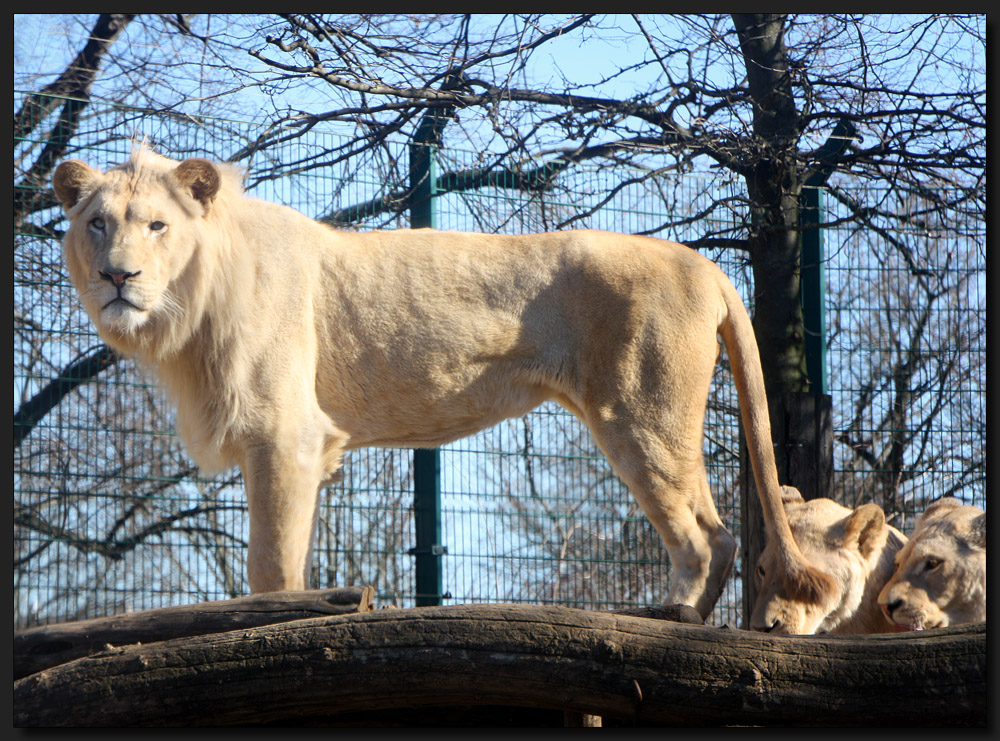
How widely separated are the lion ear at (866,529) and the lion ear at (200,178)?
2902 millimetres

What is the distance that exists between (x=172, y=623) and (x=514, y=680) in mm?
1034

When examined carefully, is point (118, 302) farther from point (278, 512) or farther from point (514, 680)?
point (514, 680)

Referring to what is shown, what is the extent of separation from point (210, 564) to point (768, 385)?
133 inches

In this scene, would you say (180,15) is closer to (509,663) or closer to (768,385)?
(768,385)

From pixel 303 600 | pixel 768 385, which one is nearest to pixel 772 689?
pixel 303 600

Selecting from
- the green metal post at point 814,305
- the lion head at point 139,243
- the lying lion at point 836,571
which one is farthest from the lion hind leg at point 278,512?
the green metal post at point 814,305

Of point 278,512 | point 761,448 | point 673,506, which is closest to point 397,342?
point 278,512

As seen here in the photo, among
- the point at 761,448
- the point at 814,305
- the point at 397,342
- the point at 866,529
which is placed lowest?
the point at 866,529

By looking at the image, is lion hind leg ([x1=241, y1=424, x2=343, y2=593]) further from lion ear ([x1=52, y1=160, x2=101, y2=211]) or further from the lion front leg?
lion ear ([x1=52, y1=160, x2=101, y2=211])

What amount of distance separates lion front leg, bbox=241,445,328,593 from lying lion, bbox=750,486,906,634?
1.80m

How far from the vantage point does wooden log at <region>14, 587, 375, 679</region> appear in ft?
9.93

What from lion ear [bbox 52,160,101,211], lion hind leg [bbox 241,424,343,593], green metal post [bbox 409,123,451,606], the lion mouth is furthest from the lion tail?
lion ear [bbox 52,160,101,211]

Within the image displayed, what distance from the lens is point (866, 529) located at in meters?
4.55

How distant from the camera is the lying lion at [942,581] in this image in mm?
4059
